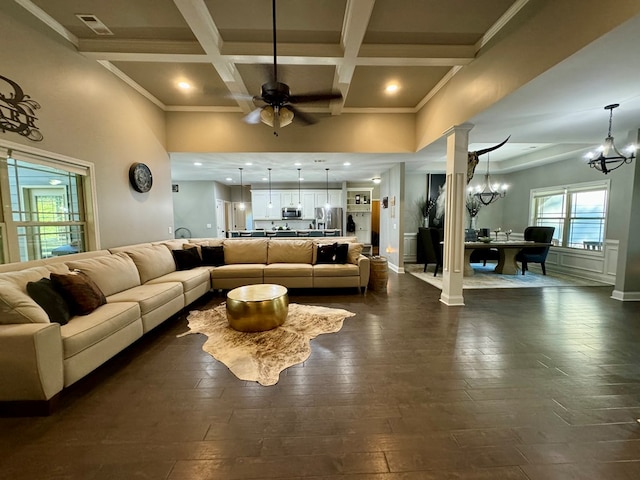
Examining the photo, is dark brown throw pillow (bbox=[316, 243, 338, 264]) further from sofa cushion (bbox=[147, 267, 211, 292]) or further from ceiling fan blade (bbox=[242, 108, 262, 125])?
ceiling fan blade (bbox=[242, 108, 262, 125])

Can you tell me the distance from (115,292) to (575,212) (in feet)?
29.2

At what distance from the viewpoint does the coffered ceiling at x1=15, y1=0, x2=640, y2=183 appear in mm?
2498

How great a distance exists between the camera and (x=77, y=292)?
7.54 ft

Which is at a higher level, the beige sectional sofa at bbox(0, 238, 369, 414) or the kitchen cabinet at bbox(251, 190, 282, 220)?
the kitchen cabinet at bbox(251, 190, 282, 220)

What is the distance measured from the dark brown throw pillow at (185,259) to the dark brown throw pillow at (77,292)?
1.83 m

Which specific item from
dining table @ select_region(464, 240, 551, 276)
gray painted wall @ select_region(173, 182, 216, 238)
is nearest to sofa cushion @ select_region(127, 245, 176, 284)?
gray painted wall @ select_region(173, 182, 216, 238)

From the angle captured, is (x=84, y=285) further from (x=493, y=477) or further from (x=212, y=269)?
(x=493, y=477)

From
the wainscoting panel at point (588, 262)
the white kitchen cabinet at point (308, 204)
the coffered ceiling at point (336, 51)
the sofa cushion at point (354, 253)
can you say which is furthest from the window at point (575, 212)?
the white kitchen cabinet at point (308, 204)

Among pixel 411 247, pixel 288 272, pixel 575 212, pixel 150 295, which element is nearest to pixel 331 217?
pixel 411 247

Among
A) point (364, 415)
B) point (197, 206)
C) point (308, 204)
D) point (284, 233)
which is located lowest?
point (364, 415)

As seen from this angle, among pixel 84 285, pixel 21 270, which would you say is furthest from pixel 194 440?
pixel 21 270

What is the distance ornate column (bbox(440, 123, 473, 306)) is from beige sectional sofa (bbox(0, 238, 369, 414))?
1.32 meters

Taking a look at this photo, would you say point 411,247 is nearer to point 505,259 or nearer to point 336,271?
point 505,259

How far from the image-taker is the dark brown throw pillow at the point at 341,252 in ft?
15.4
